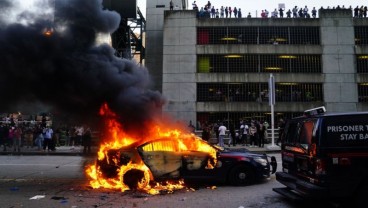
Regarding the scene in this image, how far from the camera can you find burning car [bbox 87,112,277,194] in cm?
905

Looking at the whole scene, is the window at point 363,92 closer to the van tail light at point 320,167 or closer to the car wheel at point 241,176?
the car wheel at point 241,176

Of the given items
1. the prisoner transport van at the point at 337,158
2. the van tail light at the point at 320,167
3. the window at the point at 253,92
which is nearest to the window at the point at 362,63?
the window at the point at 253,92

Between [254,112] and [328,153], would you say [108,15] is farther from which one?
[254,112]

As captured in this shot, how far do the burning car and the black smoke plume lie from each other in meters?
1.34

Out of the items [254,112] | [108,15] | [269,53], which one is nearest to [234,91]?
[254,112]

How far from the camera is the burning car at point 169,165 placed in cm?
905

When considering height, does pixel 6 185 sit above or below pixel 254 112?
below

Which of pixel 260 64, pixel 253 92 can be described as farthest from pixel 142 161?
pixel 260 64

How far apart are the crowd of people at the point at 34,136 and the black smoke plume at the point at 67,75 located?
376 inches

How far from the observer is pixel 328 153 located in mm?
6023

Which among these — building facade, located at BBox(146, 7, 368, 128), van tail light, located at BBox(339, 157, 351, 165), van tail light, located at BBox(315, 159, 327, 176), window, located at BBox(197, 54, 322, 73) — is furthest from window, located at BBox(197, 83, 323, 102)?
van tail light, located at BBox(339, 157, 351, 165)

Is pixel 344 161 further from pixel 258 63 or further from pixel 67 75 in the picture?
pixel 258 63

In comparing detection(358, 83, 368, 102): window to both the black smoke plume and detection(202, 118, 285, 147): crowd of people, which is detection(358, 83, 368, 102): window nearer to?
detection(202, 118, 285, 147): crowd of people

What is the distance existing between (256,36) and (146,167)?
27.9 meters
